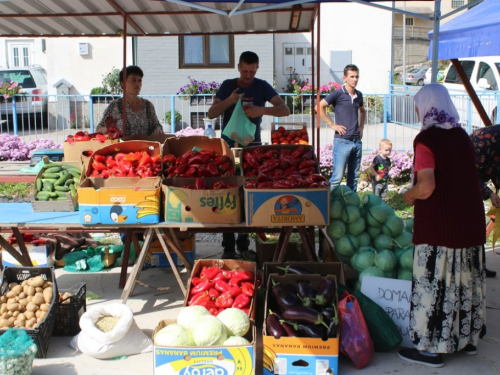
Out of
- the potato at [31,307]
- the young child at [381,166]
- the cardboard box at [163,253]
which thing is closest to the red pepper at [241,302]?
the potato at [31,307]

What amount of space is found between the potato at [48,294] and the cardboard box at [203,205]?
1.05 m

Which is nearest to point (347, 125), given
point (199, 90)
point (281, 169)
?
point (281, 169)

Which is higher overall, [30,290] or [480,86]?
[480,86]

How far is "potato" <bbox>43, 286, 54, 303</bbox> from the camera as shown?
4.44 m

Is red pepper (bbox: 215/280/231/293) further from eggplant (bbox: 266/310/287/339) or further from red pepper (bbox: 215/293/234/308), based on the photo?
eggplant (bbox: 266/310/287/339)

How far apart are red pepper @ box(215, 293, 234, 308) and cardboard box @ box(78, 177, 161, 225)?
33.1 inches

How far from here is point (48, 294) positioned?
446 centimetres

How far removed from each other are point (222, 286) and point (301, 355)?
0.92 m

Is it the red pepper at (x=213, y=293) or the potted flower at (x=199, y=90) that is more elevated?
the potted flower at (x=199, y=90)

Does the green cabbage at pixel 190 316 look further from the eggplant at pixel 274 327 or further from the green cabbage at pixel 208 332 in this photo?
the eggplant at pixel 274 327

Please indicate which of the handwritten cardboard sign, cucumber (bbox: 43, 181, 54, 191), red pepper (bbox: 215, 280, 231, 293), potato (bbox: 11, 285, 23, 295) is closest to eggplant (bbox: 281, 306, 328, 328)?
red pepper (bbox: 215, 280, 231, 293)

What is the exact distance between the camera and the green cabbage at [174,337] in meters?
Result: 3.72

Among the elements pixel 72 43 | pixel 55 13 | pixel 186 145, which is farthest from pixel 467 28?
pixel 72 43

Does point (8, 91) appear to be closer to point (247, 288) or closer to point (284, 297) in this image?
point (247, 288)
